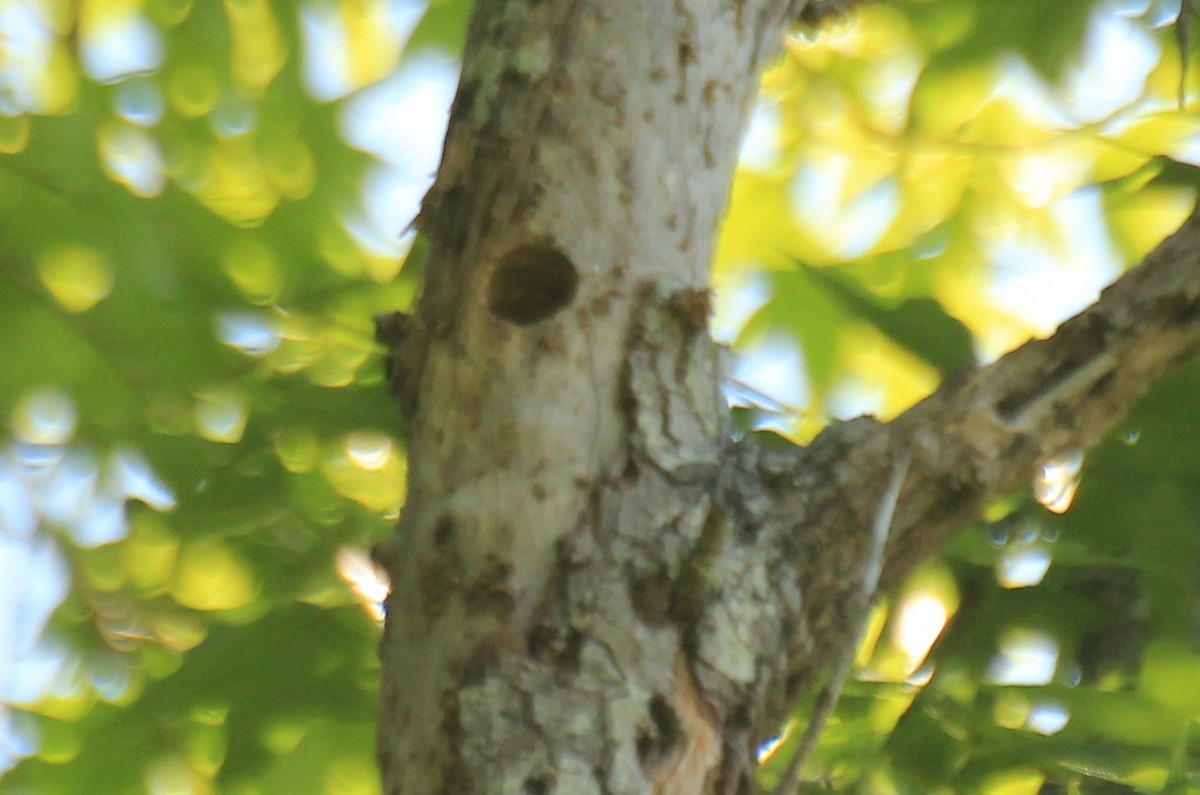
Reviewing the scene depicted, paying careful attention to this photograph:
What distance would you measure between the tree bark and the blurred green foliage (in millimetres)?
113

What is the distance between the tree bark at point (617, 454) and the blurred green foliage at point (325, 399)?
0.37 ft

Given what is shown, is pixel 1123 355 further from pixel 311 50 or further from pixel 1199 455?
pixel 311 50

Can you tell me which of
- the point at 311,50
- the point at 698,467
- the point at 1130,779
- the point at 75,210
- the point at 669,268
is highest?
the point at 311,50

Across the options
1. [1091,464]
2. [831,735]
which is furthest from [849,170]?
[831,735]

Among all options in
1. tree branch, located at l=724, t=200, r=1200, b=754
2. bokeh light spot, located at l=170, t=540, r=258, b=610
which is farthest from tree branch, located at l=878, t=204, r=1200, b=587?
bokeh light spot, located at l=170, t=540, r=258, b=610

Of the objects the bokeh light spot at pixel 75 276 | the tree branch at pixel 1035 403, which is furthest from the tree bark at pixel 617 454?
Result: the bokeh light spot at pixel 75 276

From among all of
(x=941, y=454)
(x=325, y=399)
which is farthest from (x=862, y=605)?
(x=325, y=399)

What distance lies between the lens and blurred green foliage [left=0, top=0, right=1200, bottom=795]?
941mm

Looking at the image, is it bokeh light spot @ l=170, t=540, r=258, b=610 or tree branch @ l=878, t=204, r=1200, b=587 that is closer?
tree branch @ l=878, t=204, r=1200, b=587

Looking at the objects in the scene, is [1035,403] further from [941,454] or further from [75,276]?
[75,276]

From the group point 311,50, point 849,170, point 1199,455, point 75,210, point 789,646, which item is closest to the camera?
point 789,646

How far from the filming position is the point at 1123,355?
787 millimetres

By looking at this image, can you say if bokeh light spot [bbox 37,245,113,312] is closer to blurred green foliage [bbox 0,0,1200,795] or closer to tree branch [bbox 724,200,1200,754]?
blurred green foliage [bbox 0,0,1200,795]

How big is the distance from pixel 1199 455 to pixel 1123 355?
216 millimetres
